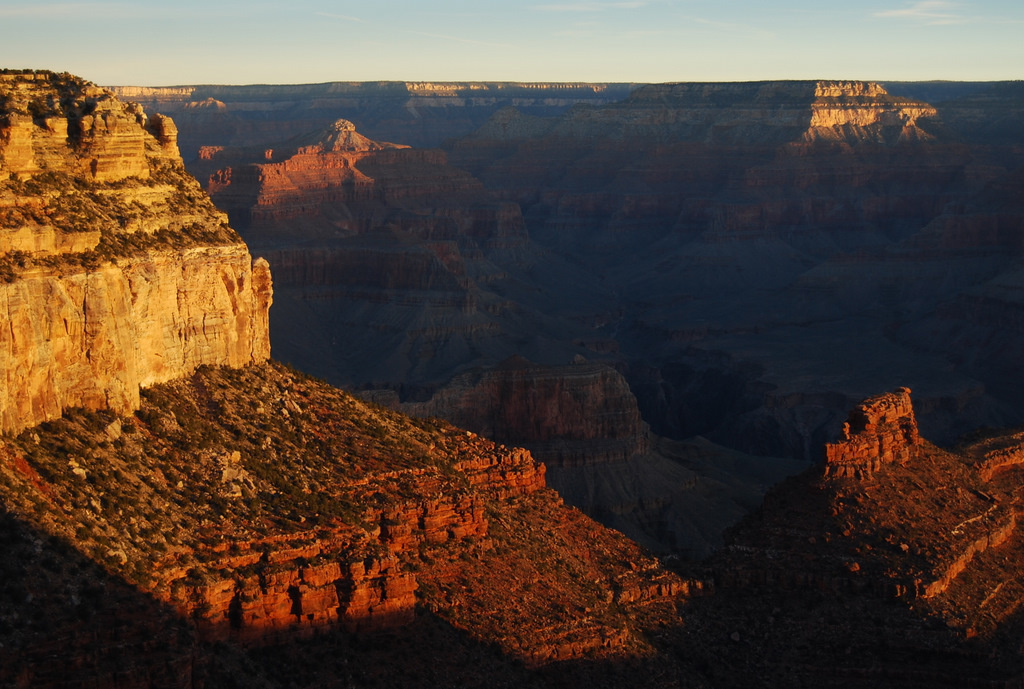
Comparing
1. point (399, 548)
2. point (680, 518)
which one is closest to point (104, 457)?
point (399, 548)

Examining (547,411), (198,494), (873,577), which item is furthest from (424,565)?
(547,411)

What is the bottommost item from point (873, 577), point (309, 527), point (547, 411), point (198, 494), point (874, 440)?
point (547, 411)

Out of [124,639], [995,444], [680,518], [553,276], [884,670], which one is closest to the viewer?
[124,639]

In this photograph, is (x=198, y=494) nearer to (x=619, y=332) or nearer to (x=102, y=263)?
(x=102, y=263)

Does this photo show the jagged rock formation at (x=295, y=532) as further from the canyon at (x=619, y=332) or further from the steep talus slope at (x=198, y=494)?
the canyon at (x=619, y=332)

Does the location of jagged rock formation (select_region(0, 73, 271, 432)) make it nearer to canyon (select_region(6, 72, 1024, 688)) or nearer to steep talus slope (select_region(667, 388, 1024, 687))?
canyon (select_region(6, 72, 1024, 688))

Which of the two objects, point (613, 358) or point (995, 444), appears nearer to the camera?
point (995, 444)

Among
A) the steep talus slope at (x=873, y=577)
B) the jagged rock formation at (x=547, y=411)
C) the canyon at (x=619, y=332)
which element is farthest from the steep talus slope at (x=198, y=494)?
the jagged rock formation at (x=547, y=411)

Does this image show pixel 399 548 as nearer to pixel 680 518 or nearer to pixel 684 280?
pixel 680 518
